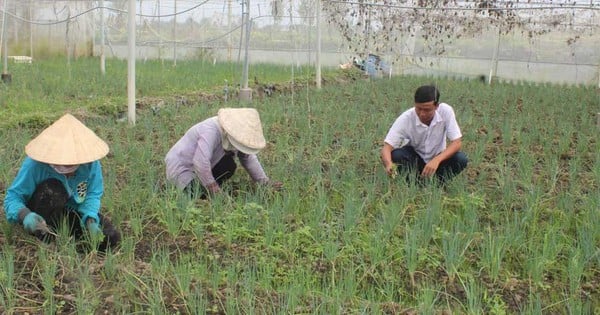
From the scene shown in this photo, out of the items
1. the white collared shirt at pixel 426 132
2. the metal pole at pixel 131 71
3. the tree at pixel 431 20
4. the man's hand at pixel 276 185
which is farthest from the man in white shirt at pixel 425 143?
the tree at pixel 431 20

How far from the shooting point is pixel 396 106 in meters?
7.54

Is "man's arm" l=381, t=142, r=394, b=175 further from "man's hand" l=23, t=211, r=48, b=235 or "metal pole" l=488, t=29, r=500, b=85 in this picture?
"metal pole" l=488, t=29, r=500, b=85

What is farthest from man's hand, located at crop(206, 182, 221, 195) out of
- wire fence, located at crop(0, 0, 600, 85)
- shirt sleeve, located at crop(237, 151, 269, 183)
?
wire fence, located at crop(0, 0, 600, 85)

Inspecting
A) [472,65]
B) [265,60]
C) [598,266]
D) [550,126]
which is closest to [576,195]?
[598,266]

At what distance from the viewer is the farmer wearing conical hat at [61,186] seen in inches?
108

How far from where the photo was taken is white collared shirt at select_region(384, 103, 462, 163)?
4.23 m

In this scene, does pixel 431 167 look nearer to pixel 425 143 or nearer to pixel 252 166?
pixel 425 143

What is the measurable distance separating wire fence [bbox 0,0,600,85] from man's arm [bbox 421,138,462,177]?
7.20 meters

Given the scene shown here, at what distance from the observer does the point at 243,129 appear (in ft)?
11.5

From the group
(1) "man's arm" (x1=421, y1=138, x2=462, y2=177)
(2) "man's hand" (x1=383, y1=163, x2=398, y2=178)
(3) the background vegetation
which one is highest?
(1) "man's arm" (x1=421, y1=138, x2=462, y2=177)

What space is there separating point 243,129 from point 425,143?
1.42 metres

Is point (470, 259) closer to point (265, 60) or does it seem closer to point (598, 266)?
point (598, 266)

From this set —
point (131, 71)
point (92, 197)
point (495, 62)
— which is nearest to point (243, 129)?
point (92, 197)

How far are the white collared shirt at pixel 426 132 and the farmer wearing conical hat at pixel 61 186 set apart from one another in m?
2.04
